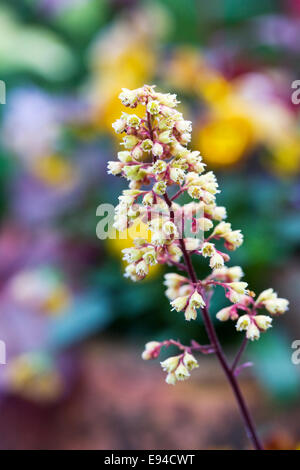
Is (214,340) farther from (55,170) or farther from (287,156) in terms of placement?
(55,170)

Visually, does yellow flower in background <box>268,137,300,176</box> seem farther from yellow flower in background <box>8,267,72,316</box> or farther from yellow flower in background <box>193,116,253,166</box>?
yellow flower in background <box>8,267,72,316</box>

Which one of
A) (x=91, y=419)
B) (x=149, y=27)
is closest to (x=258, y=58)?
(x=149, y=27)

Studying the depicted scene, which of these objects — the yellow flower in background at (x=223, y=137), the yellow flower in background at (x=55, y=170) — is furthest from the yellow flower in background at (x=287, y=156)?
the yellow flower in background at (x=55, y=170)

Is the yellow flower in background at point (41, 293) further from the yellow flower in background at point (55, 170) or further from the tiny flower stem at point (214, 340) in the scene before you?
the tiny flower stem at point (214, 340)

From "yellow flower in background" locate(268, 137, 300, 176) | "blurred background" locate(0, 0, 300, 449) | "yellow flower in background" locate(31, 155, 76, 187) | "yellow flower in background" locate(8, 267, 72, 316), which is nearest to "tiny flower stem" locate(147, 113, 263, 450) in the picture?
"blurred background" locate(0, 0, 300, 449)

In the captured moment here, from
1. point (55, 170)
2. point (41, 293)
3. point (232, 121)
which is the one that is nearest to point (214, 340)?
point (41, 293)

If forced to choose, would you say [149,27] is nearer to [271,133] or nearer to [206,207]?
[271,133]
